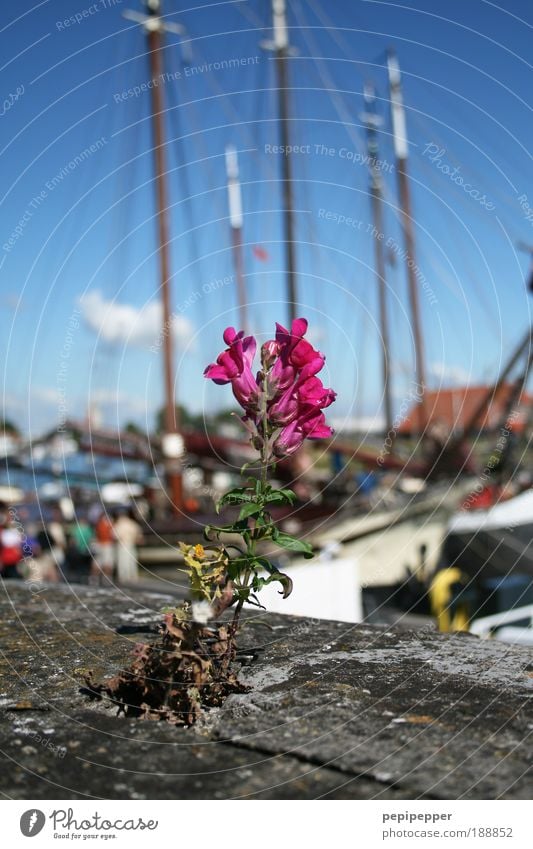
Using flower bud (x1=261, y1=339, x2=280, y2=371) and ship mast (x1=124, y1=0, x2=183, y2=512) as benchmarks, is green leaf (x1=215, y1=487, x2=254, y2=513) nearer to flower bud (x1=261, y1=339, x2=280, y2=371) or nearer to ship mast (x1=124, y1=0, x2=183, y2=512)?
flower bud (x1=261, y1=339, x2=280, y2=371)

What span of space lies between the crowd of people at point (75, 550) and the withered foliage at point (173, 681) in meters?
7.41

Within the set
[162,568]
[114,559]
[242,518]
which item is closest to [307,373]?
[242,518]

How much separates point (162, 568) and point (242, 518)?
16665mm

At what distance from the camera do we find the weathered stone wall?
6.08 feet

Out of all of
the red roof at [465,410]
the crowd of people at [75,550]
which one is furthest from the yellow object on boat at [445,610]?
the red roof at [465,410]

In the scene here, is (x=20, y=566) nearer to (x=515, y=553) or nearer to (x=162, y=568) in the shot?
(x=162, y=568)

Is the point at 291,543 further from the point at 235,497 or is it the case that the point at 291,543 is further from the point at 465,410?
the point at 465,410

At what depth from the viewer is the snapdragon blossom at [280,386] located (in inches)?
91.0

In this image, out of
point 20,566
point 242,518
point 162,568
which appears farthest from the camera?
point 162,568

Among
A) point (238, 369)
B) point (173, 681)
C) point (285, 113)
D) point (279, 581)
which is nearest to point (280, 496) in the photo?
point (279, 581)

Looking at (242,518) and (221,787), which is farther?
(242,518)

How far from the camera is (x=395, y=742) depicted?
205 cm

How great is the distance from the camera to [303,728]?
2.15 m
